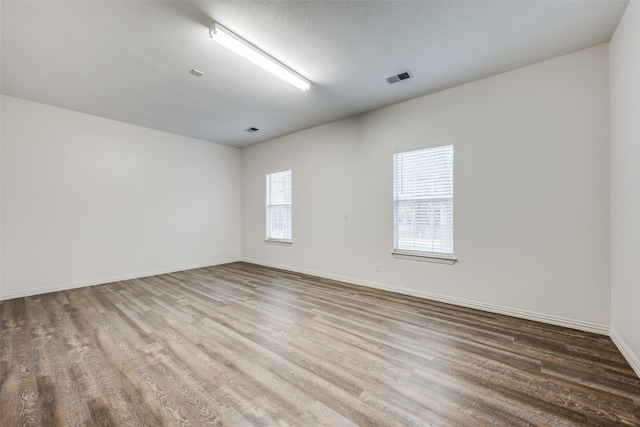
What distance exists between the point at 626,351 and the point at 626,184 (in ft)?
4.52

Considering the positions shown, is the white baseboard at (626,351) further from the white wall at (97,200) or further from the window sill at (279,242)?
the white wall at (97,200)

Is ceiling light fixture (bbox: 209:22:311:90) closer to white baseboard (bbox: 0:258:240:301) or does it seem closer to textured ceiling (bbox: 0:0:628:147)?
textured ceiling (bbox: 0:0:628:147)

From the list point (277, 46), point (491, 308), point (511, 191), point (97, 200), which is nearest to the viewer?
point (277, 46)

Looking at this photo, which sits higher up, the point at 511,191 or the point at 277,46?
the point at 277,46

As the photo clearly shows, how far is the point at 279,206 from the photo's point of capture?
19.3 feet

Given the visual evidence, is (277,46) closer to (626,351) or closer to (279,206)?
(279,206)

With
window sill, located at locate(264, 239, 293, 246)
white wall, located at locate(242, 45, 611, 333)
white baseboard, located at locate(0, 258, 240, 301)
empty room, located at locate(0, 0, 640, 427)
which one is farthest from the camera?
window sill, located at locate(264, 239, 293, 246)

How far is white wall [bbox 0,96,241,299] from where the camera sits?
150 inches

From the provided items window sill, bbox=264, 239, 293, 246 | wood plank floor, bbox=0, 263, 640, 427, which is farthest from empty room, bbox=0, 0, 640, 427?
window sill, bbox=264, 239, 293, 246

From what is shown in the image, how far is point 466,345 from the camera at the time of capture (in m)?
2.38

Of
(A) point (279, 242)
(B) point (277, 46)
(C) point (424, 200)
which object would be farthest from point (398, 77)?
(A) point (279, 242)

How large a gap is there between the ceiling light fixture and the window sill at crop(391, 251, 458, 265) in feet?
8.74

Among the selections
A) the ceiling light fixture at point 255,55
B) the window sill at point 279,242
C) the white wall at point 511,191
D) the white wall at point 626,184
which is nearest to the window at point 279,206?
the window sill at point 279,242

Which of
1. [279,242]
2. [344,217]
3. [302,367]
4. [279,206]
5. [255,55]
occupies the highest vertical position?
[255,55]
